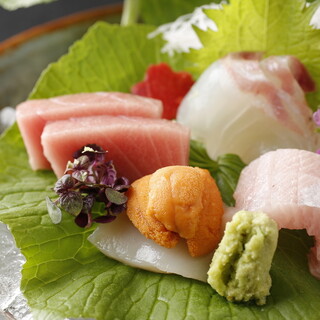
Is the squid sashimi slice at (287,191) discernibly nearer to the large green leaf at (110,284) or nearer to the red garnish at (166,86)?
the large green leaf at (110,284)

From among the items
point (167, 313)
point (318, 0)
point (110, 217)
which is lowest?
point (167, 313)

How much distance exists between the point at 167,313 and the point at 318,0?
3.96 feet

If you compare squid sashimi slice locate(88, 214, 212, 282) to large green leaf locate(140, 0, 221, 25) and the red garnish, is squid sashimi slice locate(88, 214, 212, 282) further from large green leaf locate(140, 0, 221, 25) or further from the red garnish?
large green leaf locate(140, 0, 221, 25)

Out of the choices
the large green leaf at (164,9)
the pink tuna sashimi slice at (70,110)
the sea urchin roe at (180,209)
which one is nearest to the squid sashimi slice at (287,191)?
the sea urchin roe at (180,209)

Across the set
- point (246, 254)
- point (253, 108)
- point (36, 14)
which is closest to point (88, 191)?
point (246, 254)

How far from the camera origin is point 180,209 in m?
1.58

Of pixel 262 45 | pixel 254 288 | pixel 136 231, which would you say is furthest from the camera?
pixel 262 45

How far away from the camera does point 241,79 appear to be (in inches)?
81.7

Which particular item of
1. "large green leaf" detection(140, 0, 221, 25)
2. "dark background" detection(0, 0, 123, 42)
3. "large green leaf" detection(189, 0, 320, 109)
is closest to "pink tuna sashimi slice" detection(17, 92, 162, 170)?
"large green leaf" detection(189, 0, 320, 109)

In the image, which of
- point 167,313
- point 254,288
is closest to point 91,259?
point 167,313

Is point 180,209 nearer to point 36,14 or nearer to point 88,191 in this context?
point 88,191

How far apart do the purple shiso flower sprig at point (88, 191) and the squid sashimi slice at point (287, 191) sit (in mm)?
352

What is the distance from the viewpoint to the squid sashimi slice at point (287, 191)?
1.58 metres

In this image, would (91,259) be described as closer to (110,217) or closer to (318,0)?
(110,217)
